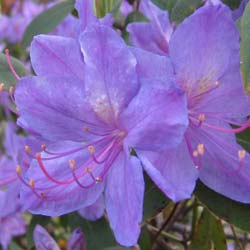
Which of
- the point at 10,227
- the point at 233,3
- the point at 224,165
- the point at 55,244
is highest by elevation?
the point at 233,3

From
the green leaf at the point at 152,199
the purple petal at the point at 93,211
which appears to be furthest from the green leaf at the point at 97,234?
the green leaf at the point at 152,199

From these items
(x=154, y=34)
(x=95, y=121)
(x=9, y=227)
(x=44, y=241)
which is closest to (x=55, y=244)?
(x=44, y=241)

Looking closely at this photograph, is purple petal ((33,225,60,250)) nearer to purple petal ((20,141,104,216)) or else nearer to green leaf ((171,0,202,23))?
purple petal ((20,141,104,216))

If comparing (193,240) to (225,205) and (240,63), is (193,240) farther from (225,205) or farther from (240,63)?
(240,63)

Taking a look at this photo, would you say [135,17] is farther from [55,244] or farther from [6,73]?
[55,244]

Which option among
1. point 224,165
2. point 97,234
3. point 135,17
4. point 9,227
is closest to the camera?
point 224,165

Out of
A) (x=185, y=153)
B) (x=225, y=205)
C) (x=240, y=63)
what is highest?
(x=240, y=63)

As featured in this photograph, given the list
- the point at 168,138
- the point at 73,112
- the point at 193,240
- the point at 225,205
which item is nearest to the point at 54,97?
the point at 73,112
